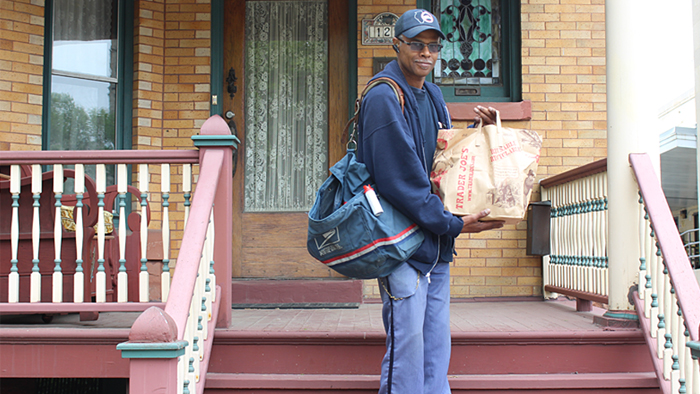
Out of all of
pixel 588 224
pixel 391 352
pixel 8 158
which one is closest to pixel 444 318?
pixel 391 352

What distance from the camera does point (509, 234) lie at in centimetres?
513

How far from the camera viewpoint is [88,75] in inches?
205

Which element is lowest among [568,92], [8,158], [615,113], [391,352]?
[391,352]

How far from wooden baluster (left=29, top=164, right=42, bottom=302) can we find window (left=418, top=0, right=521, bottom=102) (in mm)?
→ 3361

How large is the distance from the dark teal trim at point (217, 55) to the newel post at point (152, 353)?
3.16 m

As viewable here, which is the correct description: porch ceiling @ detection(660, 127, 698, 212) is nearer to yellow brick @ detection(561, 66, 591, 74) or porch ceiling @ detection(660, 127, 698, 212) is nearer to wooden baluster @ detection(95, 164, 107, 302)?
yellow brick @ detection(561, 66, 591, 74)

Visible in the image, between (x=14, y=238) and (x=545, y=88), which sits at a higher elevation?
(x=545, y=88)

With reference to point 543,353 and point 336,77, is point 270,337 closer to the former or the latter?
point 543,353

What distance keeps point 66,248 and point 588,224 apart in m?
3.66

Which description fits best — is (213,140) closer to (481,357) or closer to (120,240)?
(120,240)

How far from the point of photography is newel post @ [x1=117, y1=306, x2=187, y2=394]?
7.97ft

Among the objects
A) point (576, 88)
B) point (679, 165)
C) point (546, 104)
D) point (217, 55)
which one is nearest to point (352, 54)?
point (217, 55)

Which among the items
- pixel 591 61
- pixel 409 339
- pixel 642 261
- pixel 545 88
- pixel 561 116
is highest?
pixel 591 61

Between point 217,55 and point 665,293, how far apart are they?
4105 mm
